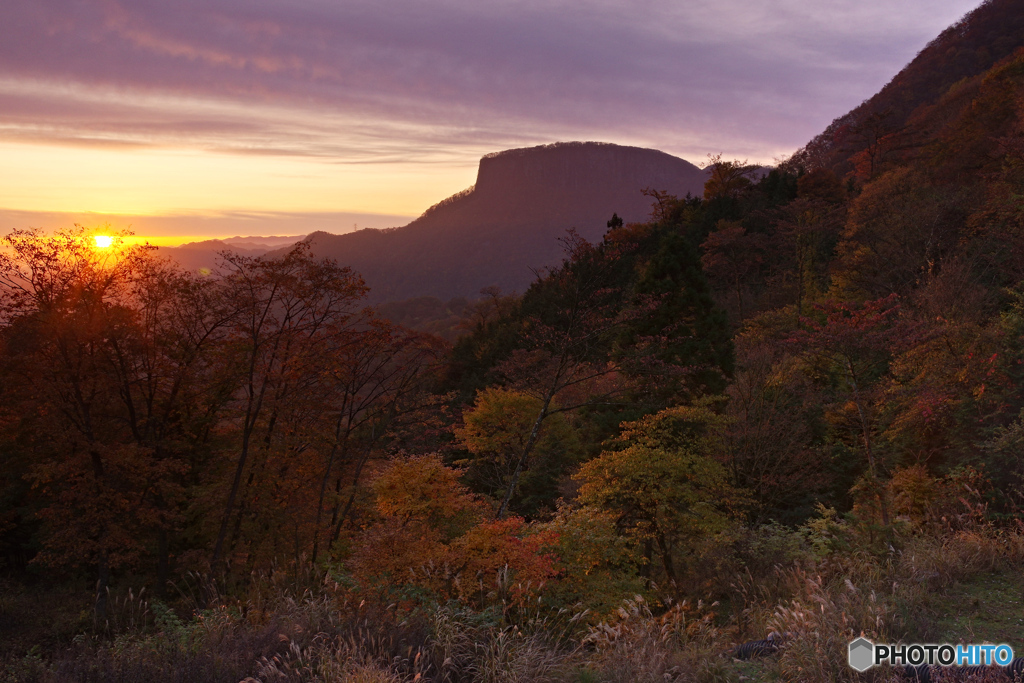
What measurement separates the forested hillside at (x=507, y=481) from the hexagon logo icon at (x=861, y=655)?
0.36 ft

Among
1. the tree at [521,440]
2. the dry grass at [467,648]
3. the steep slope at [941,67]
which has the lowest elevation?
the tree at [521,440]

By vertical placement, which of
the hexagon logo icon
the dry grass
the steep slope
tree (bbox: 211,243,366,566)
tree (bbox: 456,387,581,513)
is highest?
the steep slope

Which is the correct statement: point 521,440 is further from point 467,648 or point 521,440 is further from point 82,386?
point 467,648

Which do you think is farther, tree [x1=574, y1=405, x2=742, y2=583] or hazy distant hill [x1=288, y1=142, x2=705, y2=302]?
hazy distant hill [x1=288, y1=142, x2=705, y2=302]

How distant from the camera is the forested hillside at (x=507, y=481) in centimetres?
554

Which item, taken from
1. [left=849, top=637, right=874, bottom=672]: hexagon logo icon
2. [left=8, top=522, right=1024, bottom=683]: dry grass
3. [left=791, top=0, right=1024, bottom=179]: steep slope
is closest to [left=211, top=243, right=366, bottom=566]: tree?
[left=8, top=522, right=1024, bottom=683]: dry grass

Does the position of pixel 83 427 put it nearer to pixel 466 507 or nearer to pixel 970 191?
pixel 466 507

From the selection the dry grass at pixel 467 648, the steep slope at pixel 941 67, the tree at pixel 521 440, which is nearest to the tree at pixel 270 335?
the dry grass at pixel 467 648

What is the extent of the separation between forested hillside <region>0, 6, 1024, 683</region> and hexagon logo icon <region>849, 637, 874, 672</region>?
0.11 m

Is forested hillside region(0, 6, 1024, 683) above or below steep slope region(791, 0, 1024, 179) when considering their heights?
below

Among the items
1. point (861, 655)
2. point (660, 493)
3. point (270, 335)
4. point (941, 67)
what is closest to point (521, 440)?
point (660, 493)

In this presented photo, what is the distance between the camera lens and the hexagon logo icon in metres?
4.57

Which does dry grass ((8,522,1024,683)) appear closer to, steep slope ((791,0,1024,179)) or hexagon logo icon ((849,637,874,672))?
hexagon logo icon ((849,637,874,672))

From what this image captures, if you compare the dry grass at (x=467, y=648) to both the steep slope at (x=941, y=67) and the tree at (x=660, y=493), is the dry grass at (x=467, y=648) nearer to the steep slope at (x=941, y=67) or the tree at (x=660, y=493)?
the tree at (x=660, y=493)
